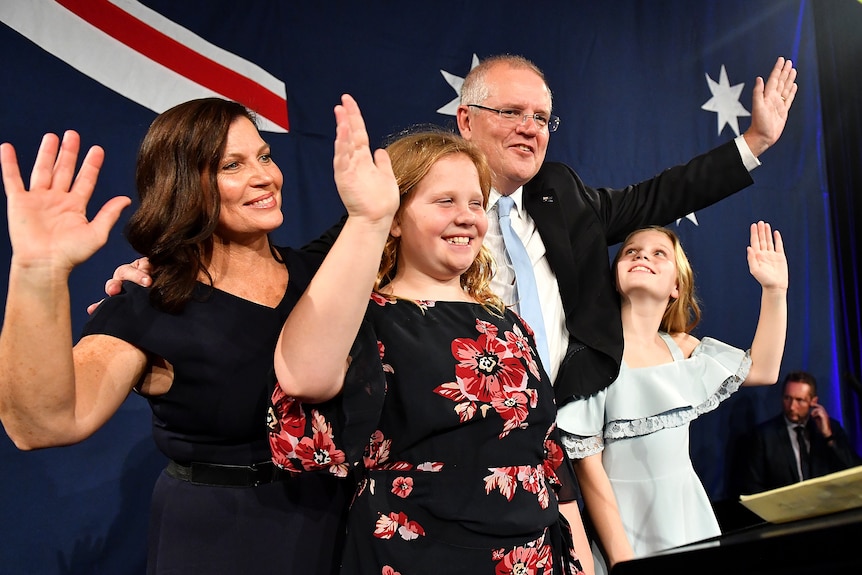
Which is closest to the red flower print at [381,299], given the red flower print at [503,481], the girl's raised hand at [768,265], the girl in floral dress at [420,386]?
the girl in floral dress at [420,386]

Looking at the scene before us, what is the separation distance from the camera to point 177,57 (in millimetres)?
3033

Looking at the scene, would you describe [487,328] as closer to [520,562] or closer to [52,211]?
[520,562]

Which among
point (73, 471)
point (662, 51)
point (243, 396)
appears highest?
point (662, 51)

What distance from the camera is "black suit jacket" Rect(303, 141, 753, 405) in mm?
→ 2209

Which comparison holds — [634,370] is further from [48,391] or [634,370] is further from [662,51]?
[662,51]

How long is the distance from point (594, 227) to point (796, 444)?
10.3 feet

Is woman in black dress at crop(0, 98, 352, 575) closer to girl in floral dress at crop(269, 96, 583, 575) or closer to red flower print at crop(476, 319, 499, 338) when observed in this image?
girl in floral dress at crop(269, 96, 583, 575)

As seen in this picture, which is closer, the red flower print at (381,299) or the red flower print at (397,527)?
the red flower print at (397,527)

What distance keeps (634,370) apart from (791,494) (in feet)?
4.71

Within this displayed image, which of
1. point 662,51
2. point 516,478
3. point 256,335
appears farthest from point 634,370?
point 662,51

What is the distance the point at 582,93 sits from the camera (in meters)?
4.19

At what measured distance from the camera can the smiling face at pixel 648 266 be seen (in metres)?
2.36

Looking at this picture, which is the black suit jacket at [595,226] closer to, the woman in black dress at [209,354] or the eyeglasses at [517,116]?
the eyeglasses at [517,116]

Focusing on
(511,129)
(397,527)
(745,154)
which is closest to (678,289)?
(745,154)
